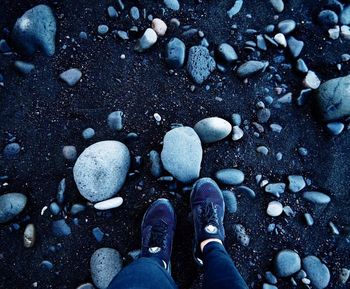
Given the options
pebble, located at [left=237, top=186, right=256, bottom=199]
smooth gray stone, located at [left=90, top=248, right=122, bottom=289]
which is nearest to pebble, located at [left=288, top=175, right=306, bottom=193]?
pebble, located at [left=237, top=186, right=256, bottom=199]

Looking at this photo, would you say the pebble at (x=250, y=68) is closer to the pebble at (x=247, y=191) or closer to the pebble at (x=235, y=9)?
the pebble at (x=235, y=9)

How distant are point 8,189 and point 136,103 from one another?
0.74 m

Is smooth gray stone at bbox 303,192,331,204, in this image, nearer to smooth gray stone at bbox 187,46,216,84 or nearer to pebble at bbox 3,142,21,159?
smooth gray stone at bbox 187,46,216,84

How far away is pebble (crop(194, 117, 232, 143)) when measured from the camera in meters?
1.66

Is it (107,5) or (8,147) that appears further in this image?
(107,5)

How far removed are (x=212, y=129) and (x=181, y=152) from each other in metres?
0.20

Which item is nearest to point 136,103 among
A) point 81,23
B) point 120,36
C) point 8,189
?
point 120,36

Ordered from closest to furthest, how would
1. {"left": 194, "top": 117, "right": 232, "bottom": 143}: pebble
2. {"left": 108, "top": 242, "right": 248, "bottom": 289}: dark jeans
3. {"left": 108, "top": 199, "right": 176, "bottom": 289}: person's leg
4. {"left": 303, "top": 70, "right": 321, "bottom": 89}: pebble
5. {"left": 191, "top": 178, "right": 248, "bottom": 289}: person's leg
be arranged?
{"left": 108, "top": 242, "right": 248, "bottom": 289}: dark jeans
{"left": 108, "top": 199, "right": 176, "bottom": 289}: person's leg
{"left": 191, "top": 178, "right": 248, "bottom": 289}: person's leg
{"left": 194, "top": 117, "right": 232, "bottom": 143}: pebble
{"left": 303, "top": 70, "right": 321, "bottom": 89}: pebble

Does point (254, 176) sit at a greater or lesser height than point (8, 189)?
lesser

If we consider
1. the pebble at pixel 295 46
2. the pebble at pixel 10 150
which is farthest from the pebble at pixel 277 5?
the pebble at pixel 10 150

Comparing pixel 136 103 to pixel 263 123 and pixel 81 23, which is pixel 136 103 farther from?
pixel 263 123

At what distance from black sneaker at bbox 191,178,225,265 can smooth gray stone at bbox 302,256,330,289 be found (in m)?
0.46

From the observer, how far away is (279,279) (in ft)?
5.41

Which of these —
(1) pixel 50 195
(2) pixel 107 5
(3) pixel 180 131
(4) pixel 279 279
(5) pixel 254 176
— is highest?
(2) pixel 107 5
